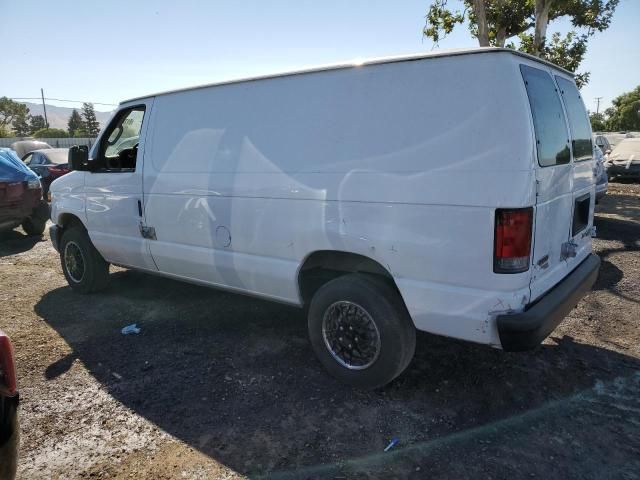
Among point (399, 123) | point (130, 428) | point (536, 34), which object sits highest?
point (536, 34)

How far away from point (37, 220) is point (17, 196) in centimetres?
94

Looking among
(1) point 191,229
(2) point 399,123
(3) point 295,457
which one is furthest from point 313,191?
(3) point 295,457

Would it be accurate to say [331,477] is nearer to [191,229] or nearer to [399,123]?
[399,123]

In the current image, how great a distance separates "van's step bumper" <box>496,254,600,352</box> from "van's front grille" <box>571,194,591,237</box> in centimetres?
45

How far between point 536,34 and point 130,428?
545 inches

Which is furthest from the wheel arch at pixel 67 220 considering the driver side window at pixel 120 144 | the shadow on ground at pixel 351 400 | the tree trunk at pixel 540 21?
the tree trunk at pixel 540 21

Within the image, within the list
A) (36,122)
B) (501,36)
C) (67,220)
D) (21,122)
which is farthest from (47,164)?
(36,122)

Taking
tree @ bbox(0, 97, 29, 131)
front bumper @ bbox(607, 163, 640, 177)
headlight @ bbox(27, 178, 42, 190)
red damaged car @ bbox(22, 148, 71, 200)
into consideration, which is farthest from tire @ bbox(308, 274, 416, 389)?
tree @ bbox(0, 97, 29, 131)

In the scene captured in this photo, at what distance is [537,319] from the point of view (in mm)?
2729

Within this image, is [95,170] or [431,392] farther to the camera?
[95,170]

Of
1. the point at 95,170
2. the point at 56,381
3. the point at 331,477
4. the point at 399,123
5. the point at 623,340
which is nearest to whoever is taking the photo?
Answer: the point at 331,477

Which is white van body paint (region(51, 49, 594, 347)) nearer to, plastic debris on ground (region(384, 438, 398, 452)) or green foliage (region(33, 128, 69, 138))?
plastic debris on ground (region(384, 438, 398, 452))

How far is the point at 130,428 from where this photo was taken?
306 centimetres

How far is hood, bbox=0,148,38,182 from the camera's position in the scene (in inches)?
326
